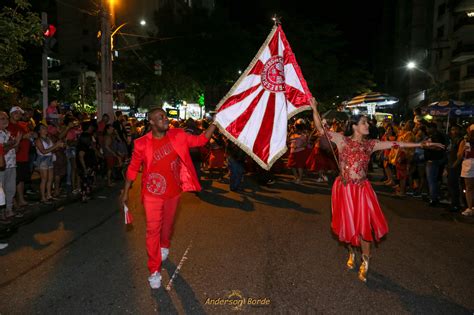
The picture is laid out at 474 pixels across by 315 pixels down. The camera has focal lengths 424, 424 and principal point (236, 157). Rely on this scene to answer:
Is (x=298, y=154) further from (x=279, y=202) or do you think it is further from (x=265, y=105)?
(x=265, y=105)

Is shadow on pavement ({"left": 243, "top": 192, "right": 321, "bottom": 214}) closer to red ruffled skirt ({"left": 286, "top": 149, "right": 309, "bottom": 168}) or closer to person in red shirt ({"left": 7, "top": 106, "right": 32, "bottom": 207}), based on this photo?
red ruffled skirt ({"left": 286, "top": 149, "right": 309, "bottom": 168})

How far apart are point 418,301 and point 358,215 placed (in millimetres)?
1153

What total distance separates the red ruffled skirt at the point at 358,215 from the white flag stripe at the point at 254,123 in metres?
1.32

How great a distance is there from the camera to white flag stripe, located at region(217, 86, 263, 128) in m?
5.14

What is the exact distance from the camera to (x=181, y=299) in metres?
4.55

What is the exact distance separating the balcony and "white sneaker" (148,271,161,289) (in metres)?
40.9

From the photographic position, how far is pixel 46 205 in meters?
9.04

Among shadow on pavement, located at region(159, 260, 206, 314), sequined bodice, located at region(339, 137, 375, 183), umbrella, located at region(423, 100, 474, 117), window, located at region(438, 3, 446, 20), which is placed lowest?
shadow on pavement, located at region(159, 260, 206, 314)

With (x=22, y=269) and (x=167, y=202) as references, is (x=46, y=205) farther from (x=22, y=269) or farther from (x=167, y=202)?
(x=167, y=202)

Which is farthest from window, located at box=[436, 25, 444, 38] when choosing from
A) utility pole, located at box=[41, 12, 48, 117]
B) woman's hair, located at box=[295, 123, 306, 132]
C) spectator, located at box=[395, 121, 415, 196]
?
utility pole, located at box=[41, 12, 48, 117]

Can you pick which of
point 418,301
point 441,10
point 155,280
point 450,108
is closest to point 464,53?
point 441,10

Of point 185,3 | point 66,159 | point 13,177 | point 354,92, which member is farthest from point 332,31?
point 185,3

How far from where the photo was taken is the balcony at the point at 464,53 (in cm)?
3800

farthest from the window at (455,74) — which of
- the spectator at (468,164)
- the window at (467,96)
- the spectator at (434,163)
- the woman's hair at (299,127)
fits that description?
the spectator at (468,164)
